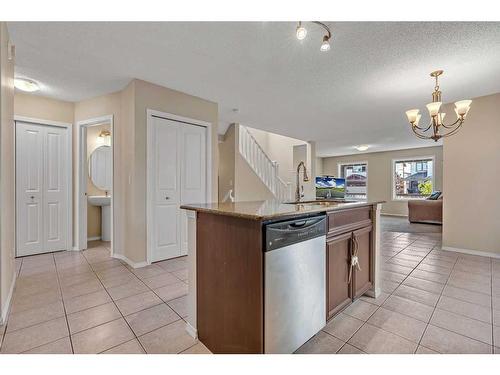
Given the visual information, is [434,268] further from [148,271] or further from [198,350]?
[148,271]

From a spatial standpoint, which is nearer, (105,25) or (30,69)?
(105,25)

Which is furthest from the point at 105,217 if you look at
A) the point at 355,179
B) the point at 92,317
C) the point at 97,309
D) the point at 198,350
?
the point at 355,179

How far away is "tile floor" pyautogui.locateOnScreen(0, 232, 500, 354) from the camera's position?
1.57 metres

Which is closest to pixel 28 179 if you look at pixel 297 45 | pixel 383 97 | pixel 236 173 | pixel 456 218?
pixel 236 173

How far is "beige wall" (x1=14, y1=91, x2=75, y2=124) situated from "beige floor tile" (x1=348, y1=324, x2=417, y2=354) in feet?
15.9

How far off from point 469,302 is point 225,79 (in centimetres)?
352

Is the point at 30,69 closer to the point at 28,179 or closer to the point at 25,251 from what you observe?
the point at 28,179

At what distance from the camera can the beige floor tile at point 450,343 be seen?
1.51m

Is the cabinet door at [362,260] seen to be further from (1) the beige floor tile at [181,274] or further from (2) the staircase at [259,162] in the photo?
(2) the staircase at [259,162]

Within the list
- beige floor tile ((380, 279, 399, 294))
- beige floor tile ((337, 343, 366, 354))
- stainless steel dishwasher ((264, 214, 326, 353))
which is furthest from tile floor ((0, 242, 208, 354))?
beige floor tile ((380, 279, 399, 294))

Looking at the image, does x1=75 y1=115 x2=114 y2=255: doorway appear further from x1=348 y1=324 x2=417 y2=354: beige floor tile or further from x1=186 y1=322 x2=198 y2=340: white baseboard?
x1=348 y1=324 x2=417 y2=354: beige floor tile

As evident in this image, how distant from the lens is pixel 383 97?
3662 millimetres

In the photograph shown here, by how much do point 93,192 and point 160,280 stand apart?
288 cm

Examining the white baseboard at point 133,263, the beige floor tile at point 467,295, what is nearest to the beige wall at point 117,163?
the white baseboard at point 133,263
